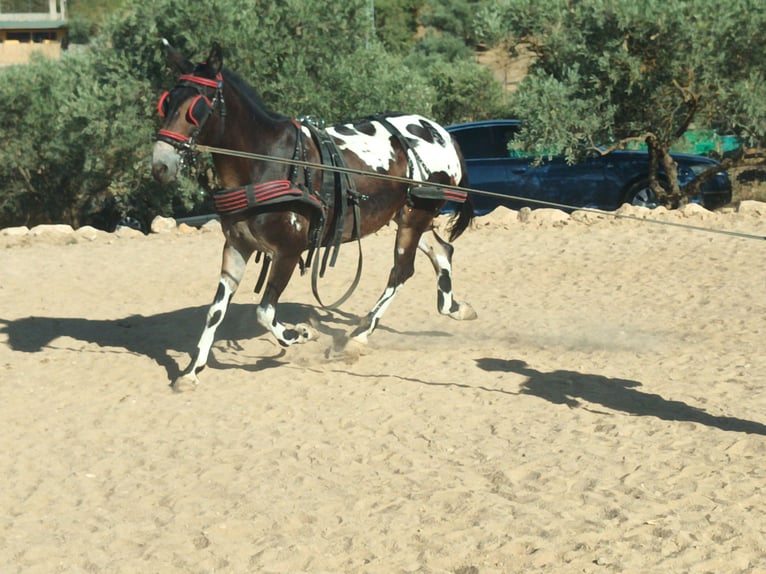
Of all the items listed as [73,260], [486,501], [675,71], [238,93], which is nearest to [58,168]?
[73,260]

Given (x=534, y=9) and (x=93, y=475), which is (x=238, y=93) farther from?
(x=534, y=9)

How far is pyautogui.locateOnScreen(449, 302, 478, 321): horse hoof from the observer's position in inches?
408

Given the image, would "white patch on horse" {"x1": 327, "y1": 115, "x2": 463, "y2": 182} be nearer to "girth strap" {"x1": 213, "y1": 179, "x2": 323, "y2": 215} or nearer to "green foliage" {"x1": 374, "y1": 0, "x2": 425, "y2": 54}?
"girth strap" {"x1": 213, "y1": 179, "x2": 323, "y2": 215}

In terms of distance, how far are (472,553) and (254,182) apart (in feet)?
12.5

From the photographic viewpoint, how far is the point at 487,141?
16.5 m


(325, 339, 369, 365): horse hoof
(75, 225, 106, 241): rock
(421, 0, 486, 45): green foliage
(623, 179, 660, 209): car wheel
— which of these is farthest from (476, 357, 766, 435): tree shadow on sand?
(421, 0, 486, 45): green foliage

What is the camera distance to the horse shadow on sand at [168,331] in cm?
959

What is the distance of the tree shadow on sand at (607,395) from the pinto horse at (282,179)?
1584 mm

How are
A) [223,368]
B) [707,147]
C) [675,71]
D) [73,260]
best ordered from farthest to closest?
1. [707,147]
2. [675,71]
3. [73,260]
4. [223,368]

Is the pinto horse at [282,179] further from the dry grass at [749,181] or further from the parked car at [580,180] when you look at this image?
the dry grass at [749,181]

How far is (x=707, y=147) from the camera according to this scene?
19.0m

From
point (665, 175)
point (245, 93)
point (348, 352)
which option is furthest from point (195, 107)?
point (665, 175)

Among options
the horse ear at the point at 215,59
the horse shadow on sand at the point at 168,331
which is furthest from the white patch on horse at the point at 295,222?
the horse shadow on sand at the point at 168,331

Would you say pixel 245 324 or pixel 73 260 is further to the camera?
pixel 73 260
